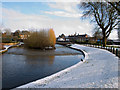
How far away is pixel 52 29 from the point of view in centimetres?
2703

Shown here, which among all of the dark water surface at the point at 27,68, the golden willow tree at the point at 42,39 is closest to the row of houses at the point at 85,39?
the golden willow tree at the point at 42,39

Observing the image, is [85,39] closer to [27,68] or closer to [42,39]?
[42,39]

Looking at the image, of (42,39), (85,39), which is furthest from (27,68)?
(85,39)

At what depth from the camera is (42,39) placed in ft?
85.3

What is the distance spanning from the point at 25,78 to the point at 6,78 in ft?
3.57

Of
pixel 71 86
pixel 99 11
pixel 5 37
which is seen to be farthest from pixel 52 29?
pixel 5 37

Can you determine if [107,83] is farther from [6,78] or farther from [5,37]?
[5,37]

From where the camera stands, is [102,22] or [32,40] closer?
[102,22]

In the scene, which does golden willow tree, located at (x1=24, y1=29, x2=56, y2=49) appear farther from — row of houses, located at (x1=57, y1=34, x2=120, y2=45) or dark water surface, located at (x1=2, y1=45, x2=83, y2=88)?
row of houses, located at (x1=57, y1=34, x2=120, y2=45)

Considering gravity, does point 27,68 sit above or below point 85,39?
below

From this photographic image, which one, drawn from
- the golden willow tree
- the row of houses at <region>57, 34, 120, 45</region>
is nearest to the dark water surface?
the golden willow tree

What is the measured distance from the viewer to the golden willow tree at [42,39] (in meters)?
26.1

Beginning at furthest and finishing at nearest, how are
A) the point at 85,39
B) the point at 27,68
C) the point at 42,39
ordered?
the point at 85,39
the point at 42,39
the point at 27,68

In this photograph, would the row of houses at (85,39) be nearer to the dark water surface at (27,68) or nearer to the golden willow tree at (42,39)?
the golden willow tree at (42,39)
